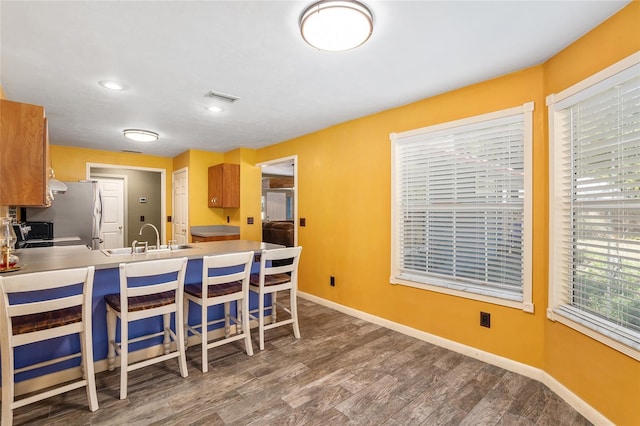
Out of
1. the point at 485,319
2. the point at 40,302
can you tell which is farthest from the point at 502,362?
the point at 40,302

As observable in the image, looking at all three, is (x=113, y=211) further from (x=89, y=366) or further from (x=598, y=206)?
(x=598, y=206)

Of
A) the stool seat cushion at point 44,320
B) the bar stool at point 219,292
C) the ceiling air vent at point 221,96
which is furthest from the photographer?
the ceiling air vent at point 221,96

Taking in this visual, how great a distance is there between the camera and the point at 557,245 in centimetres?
224

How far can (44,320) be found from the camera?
1.90m

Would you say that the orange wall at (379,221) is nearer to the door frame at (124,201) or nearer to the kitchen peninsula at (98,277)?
the kitchen peninsula at (98,277)

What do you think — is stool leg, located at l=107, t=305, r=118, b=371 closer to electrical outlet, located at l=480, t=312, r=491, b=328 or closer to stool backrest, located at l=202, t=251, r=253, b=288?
stool backrest, located at l=202, t=251, r=253, b=288

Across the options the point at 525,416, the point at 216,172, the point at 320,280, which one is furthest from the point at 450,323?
the point at 216,172

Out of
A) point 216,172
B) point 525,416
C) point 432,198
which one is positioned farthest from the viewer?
point 216,172

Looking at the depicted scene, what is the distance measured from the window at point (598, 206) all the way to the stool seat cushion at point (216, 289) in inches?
98.8

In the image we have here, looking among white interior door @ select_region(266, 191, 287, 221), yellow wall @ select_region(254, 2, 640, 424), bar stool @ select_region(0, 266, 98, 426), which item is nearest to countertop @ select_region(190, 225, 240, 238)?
yellow wall @ select_region(254, 2, 640, 424)

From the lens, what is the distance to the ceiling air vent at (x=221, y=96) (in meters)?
2.94

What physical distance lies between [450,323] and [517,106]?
197 cm

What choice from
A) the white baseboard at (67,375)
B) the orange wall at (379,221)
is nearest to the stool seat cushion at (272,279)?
the white baseboard at (67,375)

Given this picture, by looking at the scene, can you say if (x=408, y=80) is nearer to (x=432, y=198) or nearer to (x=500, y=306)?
(x=432, y=198)
